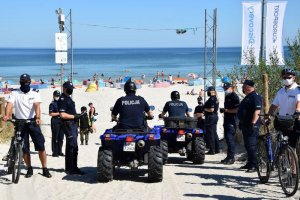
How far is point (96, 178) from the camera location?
31.0ft

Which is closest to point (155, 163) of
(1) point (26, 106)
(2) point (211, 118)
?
(1) point (26, 106)

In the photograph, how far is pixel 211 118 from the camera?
499 inches

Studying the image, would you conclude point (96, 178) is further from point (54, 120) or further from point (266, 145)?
point (54, 120)

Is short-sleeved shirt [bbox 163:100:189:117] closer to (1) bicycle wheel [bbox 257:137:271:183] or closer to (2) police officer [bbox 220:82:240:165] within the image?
(2) police officer [bbox 220:82:240:165]

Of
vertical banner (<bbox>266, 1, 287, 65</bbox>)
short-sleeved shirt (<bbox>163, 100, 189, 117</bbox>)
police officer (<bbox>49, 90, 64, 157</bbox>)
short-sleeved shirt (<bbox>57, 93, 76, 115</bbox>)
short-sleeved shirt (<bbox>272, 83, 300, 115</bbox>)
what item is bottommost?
police officer (<bbox>49, 90, 64, 157</bbox>)

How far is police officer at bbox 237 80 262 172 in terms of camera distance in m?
9.37

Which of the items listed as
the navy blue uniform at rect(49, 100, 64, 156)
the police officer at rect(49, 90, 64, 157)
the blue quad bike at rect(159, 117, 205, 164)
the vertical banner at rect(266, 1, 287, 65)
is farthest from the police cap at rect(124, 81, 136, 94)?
the vertical banner at rect(266, 1, 287, 65)

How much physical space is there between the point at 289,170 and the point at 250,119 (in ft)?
7.58

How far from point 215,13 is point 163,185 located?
19505 mm

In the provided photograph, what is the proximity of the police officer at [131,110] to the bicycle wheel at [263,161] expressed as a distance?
202 centimetres

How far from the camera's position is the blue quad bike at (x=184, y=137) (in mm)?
11148

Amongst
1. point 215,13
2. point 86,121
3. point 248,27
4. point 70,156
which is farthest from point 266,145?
point 215,13

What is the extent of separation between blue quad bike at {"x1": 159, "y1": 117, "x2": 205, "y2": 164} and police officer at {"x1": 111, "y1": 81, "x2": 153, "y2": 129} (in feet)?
6.68

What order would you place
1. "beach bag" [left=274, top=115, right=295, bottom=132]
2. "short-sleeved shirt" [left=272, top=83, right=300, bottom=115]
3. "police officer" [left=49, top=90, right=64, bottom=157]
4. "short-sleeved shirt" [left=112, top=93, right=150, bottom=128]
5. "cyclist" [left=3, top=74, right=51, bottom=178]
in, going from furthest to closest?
"police officer" [left=49, top=90, right=64, bottom=157] → "short-sleeved shirt" [left=112, top=93, right=150, bottom=128] → "cyclist" [left=3, top=74, right=51, bottom=178] → "short-sleeved shirt" [left=272, top=83, right=300, bottom=115] → "beach bag" [left=274, top=115, right=295, bottom=132]
